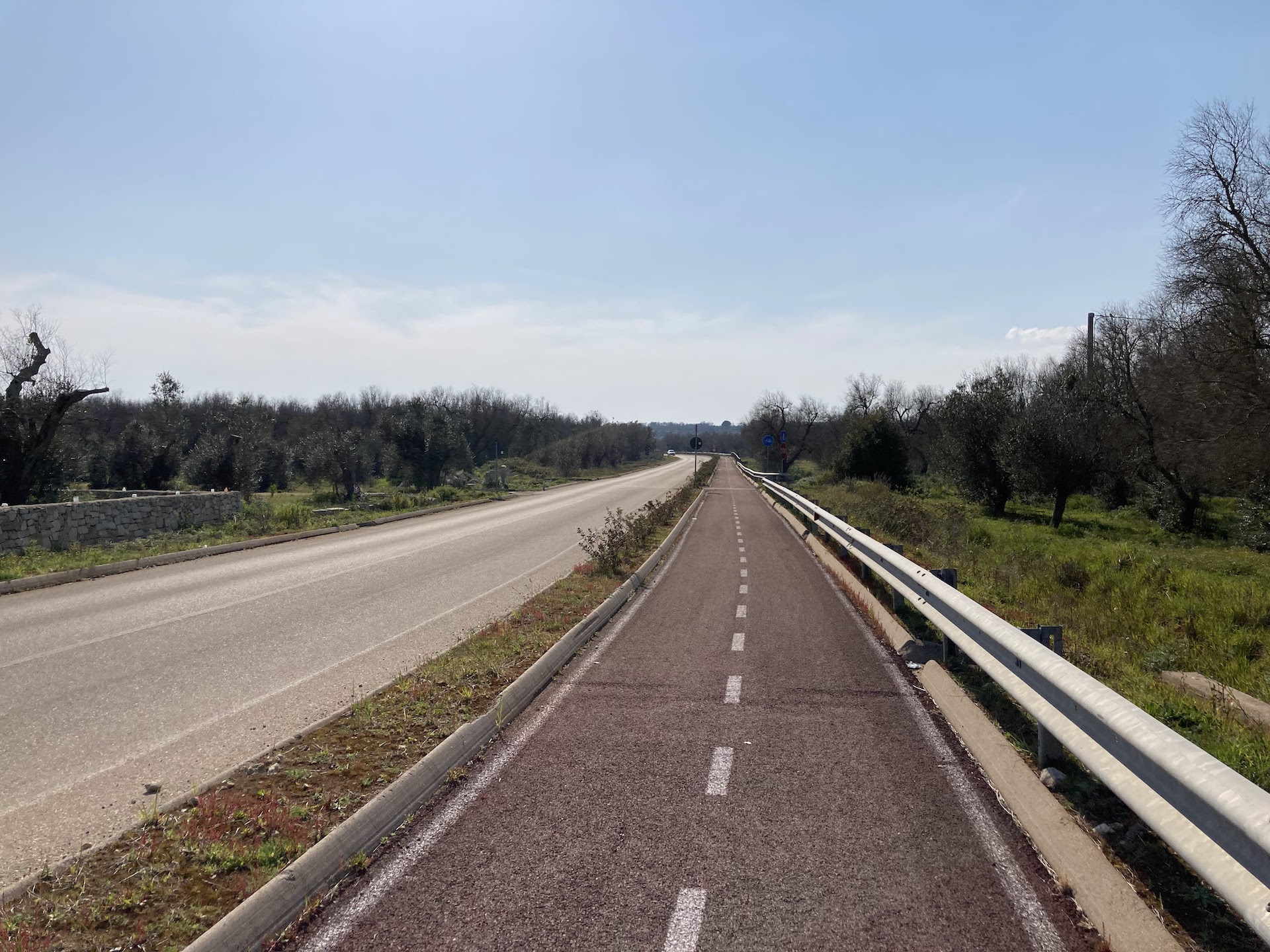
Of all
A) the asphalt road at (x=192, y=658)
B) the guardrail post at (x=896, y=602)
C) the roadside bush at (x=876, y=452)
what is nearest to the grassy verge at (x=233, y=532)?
the asphalt road at (x=192, y=658)

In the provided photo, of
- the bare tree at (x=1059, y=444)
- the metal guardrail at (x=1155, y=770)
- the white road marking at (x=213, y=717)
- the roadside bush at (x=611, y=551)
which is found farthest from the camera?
the bare tree at (x=1059, y=444)

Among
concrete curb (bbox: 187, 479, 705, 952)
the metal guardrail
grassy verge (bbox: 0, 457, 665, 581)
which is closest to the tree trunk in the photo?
grassy verge (bbox: 0, 457, 665, 581)

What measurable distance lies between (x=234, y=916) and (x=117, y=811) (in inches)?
80.0

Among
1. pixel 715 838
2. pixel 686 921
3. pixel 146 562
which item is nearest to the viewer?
pixel 686 921

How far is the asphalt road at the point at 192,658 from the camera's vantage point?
515cm

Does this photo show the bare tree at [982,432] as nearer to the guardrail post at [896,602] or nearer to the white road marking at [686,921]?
the guardrail post at [896,602]

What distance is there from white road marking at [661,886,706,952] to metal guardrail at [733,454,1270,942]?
6.27 feet

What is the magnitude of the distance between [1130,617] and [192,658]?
13985 millimetres

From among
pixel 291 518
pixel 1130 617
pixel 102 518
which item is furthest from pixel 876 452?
pixel 102 518

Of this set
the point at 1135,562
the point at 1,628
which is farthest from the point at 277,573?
the point at 1135,562

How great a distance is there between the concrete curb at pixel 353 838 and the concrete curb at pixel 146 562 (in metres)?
10.8

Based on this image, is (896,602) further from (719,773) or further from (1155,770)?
(1155,770)

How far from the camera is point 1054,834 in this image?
404 cm

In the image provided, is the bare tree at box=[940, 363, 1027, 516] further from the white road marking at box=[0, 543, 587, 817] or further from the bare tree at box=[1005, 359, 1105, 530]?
the white road marking at box=[0, 543, 587, 817]
